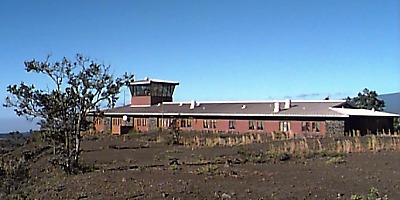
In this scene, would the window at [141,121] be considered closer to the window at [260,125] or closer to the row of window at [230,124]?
the row of window at [230,124]

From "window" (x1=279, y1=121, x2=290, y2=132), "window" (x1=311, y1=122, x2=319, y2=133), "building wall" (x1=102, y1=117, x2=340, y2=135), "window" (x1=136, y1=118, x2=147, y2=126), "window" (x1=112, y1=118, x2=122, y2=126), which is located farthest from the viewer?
"window" (x1=112, y1=118, x2=122, y2=126)

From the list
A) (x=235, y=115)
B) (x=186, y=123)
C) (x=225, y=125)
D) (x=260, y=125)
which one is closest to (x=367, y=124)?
(x=260, y=125)

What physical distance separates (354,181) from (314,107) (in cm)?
2555

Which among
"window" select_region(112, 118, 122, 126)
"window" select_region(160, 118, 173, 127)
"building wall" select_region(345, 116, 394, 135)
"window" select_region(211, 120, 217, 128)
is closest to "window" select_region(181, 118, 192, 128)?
"window" select_region(160, 118, 173, 127)

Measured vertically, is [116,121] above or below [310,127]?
above

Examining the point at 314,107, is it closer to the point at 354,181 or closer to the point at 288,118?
the point at 288,118

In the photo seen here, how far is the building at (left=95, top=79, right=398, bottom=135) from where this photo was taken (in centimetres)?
A: 3456

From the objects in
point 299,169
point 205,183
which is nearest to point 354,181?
point 299,169

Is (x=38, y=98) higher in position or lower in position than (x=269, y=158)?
higher

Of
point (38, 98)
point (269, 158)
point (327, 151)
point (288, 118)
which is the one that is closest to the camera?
point (38, 98)

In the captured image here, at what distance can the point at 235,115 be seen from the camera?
3912 cm

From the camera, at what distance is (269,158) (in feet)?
60.3

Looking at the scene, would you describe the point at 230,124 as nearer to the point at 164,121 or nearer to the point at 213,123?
Answer: the point at 213,123

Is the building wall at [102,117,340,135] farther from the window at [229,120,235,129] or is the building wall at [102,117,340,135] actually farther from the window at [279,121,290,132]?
the window at [229,120,235,129]
